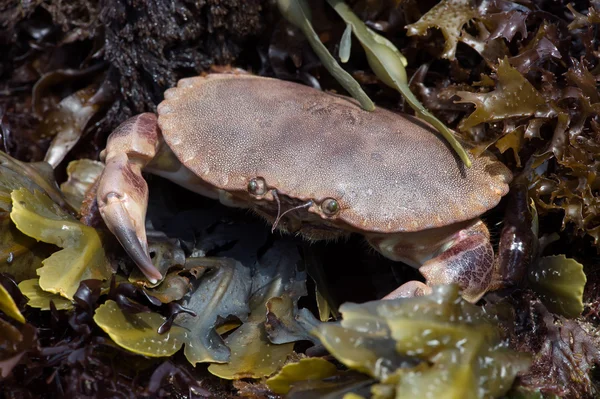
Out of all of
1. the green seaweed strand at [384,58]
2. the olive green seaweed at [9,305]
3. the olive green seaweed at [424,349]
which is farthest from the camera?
the green seaweed strand at [384,58]

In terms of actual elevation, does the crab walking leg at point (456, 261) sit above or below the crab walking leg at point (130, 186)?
below

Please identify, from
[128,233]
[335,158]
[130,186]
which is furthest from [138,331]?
[335,158]

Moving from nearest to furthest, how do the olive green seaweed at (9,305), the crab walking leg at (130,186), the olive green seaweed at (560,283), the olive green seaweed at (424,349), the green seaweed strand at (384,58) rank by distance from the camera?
the olive green seaweed at (424,349) → the olive green seaweed at (9,305) → the olive green seaweed at (560,283) → the crab walking leg at (130,186) → the green seaweed strand at (384,58)

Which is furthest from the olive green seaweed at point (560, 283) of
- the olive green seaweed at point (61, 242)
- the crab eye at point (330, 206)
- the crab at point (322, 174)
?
the olive green seaweed at point (61, 242)

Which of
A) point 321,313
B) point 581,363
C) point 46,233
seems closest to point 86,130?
point 46,233

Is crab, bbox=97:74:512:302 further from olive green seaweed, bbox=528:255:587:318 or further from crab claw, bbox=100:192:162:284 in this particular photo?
olive green seaweed, bbox=528:255:587:318

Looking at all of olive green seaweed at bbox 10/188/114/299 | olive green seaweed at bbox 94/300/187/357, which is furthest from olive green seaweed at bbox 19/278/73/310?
olive green seaweed at bbox 94/300/187/357

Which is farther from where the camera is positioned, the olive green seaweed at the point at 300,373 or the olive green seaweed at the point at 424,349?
the olive green seaweed at the point at 300,373

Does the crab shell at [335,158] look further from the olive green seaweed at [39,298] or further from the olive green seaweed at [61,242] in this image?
the olive green seaweed at [39,298]
